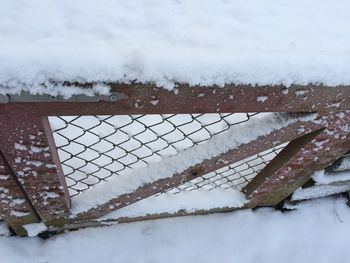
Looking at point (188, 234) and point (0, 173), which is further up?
point (0, 173)

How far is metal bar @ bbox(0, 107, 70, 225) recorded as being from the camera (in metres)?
1.10

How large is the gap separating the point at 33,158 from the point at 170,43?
553 mm

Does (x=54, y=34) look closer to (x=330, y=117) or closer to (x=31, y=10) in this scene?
(x=31, y=10)

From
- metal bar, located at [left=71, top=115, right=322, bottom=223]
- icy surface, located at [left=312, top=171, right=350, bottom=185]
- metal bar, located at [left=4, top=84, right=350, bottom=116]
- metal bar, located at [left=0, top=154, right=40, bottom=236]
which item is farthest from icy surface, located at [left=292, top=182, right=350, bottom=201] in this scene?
metal bar, located at [left=0, top=154, right=40, bottom=236]

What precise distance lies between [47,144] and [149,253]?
1.11 m

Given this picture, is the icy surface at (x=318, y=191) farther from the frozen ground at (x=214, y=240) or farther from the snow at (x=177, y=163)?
the snow at (x=177, y=163)

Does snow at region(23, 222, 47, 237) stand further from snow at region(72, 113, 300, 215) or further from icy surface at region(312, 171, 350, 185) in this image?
icy surface at region(312, 171, 350, 185)

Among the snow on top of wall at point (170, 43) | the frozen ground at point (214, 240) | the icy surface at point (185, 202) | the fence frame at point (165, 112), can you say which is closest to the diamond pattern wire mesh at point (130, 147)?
the icy surface at point (185, 202)

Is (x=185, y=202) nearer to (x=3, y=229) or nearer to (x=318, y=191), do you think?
(x=318, y=191)

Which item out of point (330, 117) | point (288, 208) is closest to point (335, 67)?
point (330, 117)

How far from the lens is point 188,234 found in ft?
7.29

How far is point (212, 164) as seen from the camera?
5.12 ft

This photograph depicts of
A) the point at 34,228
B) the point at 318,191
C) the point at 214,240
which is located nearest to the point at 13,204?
the point at 34,228

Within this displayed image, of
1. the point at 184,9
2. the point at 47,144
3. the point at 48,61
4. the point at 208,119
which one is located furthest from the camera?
the point at 208,119
